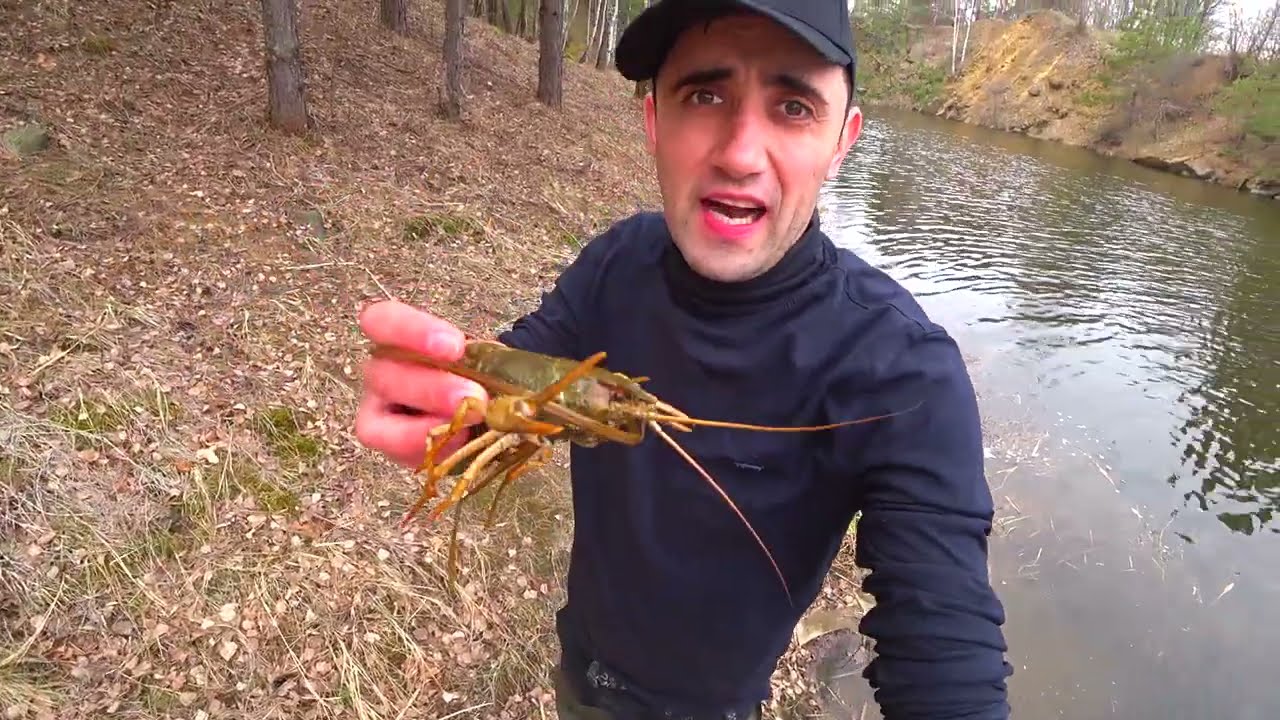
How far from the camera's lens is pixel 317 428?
5219 mm

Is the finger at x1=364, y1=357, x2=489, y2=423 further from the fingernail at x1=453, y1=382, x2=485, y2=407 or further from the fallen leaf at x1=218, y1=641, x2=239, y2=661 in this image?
the fallen leaf at x1=218, y1=641, x2=239, y2=661

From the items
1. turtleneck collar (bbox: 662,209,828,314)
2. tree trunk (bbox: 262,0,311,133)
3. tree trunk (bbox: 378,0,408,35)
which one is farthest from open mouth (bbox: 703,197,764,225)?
tree trunk (bbox: 378,0,408,35)

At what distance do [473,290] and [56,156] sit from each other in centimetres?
410

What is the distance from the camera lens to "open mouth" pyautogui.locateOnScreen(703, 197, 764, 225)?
65.9 inches

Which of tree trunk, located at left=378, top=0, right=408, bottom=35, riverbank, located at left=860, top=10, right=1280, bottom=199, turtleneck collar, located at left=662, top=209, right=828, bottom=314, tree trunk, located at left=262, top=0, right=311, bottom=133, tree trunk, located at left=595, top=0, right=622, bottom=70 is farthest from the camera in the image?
tree trunk, located at left=595, top=0, right=622, bottom=70

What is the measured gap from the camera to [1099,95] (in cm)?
3541

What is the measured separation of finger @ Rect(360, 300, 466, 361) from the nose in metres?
0.73

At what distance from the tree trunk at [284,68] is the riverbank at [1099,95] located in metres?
29.4

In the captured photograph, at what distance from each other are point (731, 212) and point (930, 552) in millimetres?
884

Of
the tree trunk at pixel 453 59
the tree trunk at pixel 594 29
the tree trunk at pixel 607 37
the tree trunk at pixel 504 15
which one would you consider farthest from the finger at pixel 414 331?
the tree trunk at pixel 607 37

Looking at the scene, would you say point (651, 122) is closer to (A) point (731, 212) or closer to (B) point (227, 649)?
(A) point (731, 212)

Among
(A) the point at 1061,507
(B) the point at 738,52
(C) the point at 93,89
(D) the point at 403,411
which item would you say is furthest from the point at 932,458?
(C) the point at 93,89

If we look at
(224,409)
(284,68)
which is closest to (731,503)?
(224,409)

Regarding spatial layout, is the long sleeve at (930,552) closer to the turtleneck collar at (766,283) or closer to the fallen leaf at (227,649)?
the turtleneck collar at (766,283)
